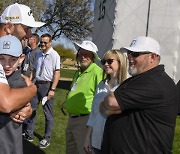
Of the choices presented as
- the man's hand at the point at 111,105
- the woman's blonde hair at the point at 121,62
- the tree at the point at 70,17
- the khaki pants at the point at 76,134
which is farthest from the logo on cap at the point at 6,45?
the tree at the point at 70,17

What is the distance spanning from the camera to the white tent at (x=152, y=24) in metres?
10.9

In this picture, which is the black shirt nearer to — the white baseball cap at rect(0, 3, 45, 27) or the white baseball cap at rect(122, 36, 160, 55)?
the white baseball cap at rect(122, 36, 160, 55)

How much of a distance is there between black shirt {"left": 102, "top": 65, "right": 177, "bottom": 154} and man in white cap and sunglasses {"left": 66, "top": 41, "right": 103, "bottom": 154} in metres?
1.44

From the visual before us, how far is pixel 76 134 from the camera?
448 centimetres

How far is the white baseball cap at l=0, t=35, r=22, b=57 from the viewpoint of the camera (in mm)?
2238

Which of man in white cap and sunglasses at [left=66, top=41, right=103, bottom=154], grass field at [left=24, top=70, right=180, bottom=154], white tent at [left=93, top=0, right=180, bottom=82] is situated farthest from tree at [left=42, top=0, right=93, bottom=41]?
man in white cap and sunglasses at [left=66, top=41, right=103, bottom=154]

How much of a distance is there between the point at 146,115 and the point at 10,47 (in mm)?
1181

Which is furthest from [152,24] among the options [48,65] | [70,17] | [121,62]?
[70,17]

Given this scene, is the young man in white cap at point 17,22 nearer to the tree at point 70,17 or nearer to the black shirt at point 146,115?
the black shirt at point 146,115

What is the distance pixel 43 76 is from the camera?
6.35 m

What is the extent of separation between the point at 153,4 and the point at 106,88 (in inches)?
311

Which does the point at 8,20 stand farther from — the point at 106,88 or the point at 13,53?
the point at 106,88

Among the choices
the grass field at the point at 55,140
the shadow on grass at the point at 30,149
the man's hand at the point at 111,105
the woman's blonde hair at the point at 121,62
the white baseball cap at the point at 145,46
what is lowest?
the grass field at the point at 55,140

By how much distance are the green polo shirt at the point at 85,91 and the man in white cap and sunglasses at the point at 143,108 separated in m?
1.37
